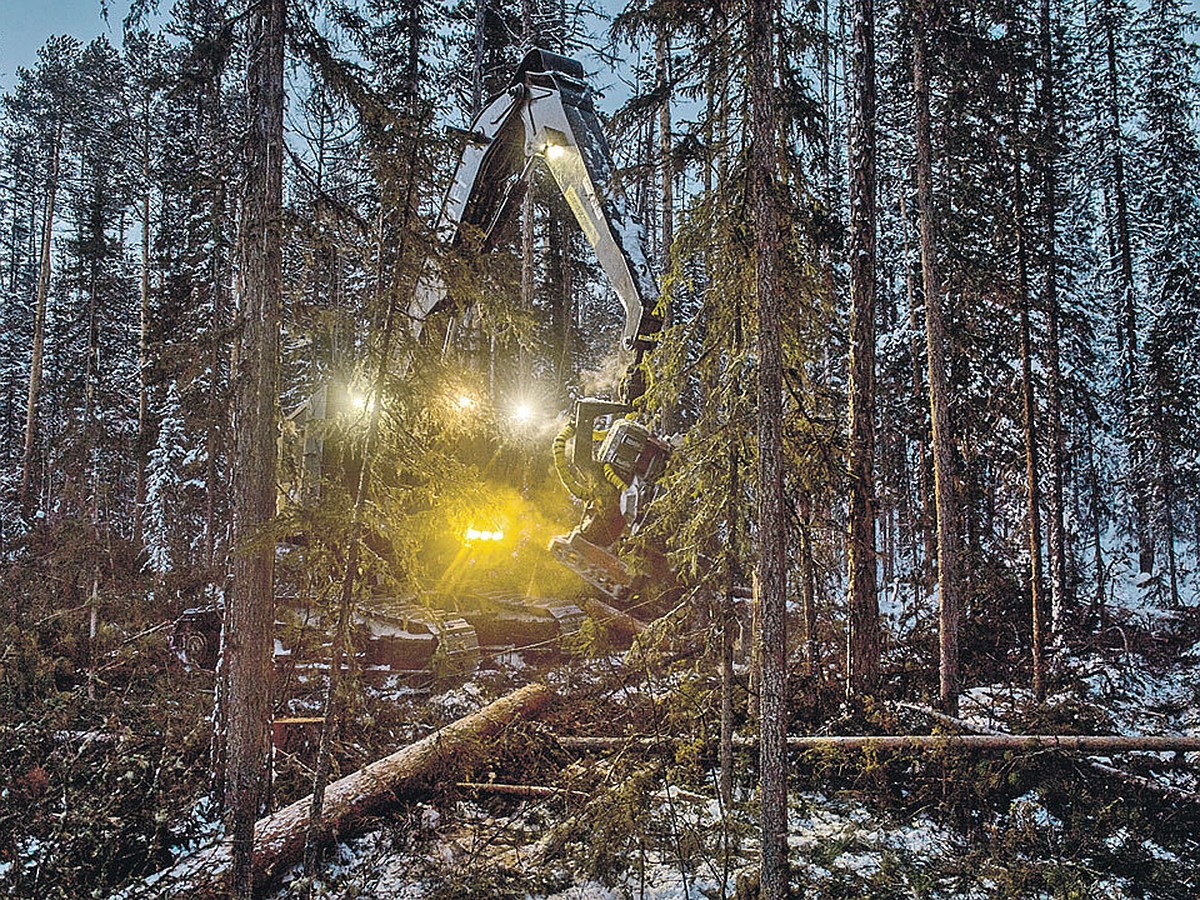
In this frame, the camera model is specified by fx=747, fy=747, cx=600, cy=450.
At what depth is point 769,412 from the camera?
5086 mm

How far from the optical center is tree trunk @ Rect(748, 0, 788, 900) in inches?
195

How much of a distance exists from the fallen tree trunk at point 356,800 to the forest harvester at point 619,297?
108 inches

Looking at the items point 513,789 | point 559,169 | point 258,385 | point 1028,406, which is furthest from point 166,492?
point 1028,406

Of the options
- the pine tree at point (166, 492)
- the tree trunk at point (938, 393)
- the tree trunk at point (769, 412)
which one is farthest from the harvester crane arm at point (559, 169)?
the pine tree at point (166, 492)

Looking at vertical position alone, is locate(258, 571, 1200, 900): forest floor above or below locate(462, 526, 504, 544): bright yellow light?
below

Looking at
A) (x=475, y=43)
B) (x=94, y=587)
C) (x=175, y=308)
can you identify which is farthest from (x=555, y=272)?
(x=94, y=587)

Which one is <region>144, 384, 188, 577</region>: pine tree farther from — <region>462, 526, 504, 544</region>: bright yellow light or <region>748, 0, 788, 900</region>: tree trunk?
<region>748, 0, 788, 900</region>: tree trunk

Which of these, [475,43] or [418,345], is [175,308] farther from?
[418,345]

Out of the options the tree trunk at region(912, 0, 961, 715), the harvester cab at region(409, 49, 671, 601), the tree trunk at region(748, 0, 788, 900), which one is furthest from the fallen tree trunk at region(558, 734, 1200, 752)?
the harvester cab at region(409, 49, 671, 601)

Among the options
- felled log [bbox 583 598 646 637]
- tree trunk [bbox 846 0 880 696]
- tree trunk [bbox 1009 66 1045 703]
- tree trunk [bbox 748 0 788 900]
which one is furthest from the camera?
felled log [bbox 583 598 646 637]

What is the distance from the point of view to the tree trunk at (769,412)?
195 inches

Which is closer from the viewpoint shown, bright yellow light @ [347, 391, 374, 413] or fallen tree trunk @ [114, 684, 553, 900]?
fallen tree trunk @ [114, 684, 553, 900]

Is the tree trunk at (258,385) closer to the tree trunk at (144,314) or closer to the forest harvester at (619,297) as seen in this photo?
the forest harvester at (619,297)

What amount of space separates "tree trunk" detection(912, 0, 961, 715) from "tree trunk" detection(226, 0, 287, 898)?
7.60 meters
